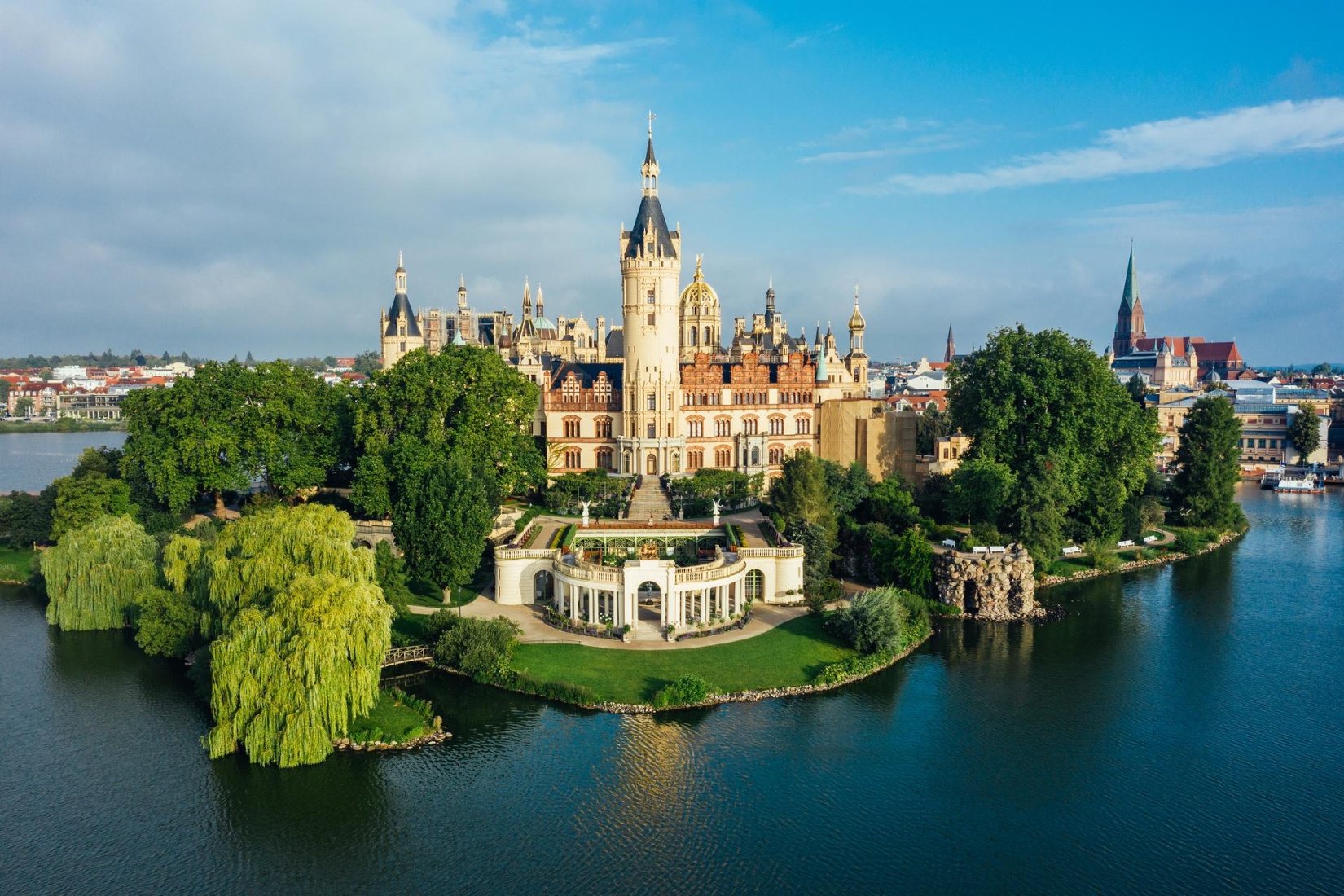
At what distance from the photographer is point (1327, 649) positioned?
1740 inches

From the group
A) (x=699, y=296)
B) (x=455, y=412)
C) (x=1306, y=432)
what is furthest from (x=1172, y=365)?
(x=455, y=412)

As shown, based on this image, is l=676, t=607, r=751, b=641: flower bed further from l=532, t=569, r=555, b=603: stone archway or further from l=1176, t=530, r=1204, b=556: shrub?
l=1176, t=530, r=1204, b=556: shrub

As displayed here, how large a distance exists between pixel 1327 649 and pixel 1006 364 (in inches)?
1039

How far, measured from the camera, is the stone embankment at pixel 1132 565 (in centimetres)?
5762

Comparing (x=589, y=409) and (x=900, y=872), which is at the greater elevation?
(x=589, y=409)

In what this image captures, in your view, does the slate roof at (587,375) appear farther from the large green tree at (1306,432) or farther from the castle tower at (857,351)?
the large green tree at (1306,432)

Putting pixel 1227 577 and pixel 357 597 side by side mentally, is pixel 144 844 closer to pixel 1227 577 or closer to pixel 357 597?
pixel 357 597

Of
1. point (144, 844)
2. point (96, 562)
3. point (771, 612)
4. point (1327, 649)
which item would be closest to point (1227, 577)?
point (1327, 649)

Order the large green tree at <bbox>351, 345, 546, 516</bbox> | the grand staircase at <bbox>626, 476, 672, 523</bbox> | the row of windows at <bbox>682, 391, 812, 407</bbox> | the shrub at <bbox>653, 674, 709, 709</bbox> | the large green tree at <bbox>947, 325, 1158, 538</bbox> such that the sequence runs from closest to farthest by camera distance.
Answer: the shrub at <bbox>653, 674, 709, 709</bbox> < the large green tree at <bbox>351, 345, 546, 516</bbox> < the large green tree at <bbox>947, 325, 1158, 538</bbox> < the grand staircase at <bbox>626, 476, 672, 523</bbox> < the row of windows at <bbox>682, 391, 812, 407</bbox>

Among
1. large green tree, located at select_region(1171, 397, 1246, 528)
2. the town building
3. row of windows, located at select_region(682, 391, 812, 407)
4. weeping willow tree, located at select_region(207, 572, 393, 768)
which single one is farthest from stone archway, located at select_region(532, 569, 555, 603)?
the town building

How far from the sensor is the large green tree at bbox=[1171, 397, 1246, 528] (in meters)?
71.6

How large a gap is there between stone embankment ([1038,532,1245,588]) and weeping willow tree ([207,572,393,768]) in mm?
39969

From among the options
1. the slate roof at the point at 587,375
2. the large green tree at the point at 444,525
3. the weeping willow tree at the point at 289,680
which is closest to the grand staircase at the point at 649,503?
the slate roof at the point at 587,375

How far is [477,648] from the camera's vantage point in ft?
130
